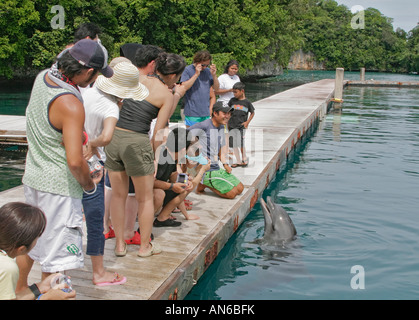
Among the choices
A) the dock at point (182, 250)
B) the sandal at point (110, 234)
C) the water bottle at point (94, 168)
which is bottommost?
the dock at point (182, 250)

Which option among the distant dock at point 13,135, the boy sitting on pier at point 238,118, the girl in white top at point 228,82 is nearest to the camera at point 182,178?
the boy sitting on pier at point 238,118

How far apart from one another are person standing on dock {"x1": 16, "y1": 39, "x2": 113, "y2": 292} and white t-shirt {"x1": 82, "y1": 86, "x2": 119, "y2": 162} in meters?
0.63

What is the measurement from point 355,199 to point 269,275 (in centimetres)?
388

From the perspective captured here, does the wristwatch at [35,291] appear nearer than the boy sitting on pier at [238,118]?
Yes

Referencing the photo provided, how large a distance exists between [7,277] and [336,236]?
535cm

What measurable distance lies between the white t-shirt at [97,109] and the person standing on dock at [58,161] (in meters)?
0.63

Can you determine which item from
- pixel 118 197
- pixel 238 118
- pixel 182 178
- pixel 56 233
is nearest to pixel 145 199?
pixel 118 197

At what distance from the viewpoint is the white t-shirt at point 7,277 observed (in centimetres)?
257

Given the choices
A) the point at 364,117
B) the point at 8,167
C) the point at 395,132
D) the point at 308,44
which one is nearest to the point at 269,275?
the point at 8,167

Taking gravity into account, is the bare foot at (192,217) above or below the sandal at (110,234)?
below

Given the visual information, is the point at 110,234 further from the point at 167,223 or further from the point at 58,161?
the point at 58,161

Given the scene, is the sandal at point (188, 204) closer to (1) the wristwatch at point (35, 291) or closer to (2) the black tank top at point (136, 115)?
(2) the black tank top at point (136, 115)

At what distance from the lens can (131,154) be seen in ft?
14.1

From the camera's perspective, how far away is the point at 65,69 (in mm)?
3137
